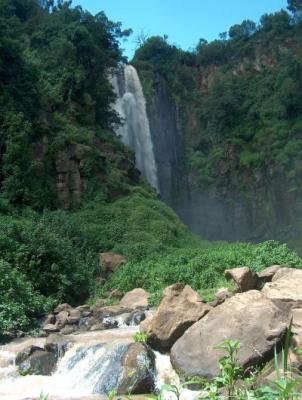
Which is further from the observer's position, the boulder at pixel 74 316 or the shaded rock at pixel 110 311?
the shaded rock at pixel 110 311

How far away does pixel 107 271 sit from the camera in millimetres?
18797

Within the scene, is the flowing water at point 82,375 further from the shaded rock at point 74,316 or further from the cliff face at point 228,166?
the cliff face at point 228,166

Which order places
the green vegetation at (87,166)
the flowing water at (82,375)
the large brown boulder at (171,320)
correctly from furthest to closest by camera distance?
the green vegetation at (87,166) < the large brown boulder at (171,320) < the flowing water at (82,375)

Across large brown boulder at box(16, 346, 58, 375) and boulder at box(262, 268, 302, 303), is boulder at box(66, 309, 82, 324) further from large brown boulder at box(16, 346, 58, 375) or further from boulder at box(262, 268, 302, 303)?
boulder at box(262, 268, 302, 303)

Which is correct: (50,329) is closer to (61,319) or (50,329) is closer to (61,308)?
(61,319)

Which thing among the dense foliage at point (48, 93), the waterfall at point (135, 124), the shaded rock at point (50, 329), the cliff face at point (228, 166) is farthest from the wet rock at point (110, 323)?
the cliff face at point (228, 166)

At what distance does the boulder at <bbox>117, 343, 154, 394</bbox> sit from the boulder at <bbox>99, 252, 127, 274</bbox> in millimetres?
10266

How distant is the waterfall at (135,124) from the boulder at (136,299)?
1977cm

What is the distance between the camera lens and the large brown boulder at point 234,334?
7.36 metres

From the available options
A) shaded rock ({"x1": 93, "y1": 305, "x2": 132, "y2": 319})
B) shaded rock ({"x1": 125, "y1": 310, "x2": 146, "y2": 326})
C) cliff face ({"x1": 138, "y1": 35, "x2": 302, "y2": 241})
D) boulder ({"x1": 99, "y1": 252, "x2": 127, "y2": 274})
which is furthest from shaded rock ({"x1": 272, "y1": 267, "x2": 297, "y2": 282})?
cliff face ({"x1": 138, "y1": 35, "x2": 302, "y2": 241})

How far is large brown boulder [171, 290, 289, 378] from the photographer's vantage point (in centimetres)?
736

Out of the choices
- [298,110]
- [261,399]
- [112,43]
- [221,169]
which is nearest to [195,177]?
[221,169]

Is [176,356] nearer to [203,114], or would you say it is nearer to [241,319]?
[241,319]

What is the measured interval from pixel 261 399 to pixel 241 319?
17.1 feet
